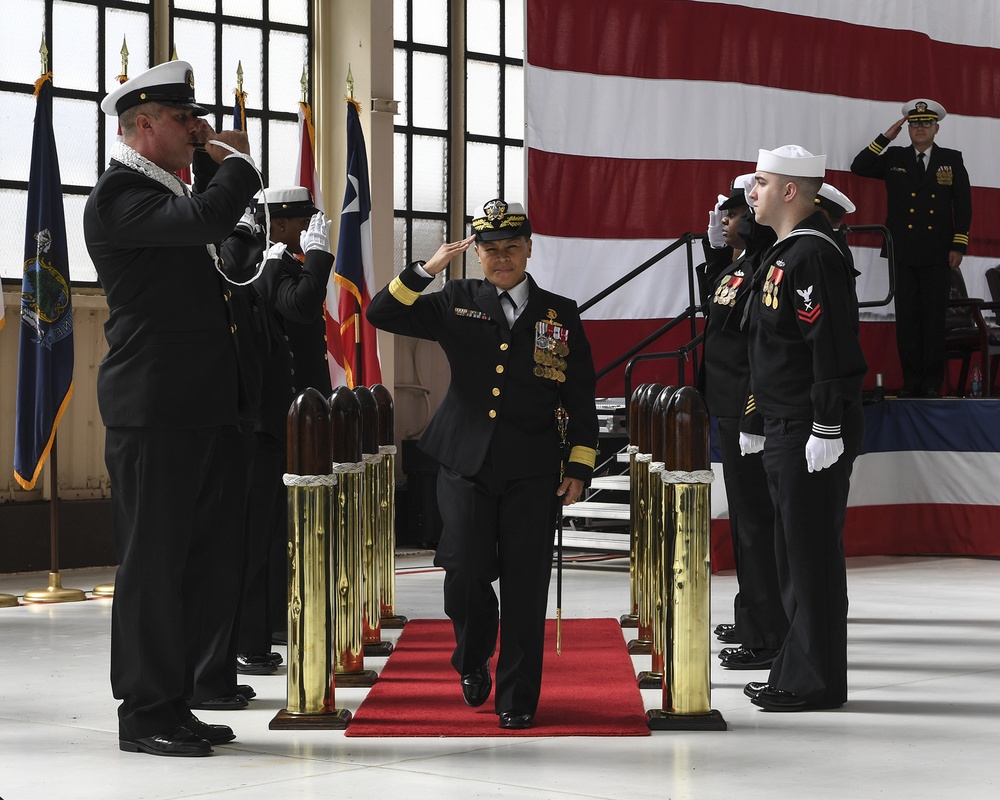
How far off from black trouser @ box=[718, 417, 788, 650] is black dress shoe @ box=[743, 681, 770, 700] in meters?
0.56

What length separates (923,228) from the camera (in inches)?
356

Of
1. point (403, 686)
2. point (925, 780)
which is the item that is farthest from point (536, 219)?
point (925, 780)

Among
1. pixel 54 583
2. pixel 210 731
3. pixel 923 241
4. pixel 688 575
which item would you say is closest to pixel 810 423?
pixel 688 575

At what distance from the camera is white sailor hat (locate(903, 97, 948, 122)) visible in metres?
9.12

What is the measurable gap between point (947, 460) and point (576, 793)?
6136mm

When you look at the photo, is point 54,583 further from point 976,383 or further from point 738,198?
point 976,383

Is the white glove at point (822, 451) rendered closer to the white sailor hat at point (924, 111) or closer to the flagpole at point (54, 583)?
the flagpole at point (54, 583)

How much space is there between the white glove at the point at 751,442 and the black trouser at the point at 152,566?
1.87 m

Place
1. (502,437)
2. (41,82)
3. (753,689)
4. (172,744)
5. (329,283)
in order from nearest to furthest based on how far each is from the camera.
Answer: (172,744)
(502,437)
(753,689)
(41,82)
(329,283)

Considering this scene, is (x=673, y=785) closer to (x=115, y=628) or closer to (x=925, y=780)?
(x=925, y=780)

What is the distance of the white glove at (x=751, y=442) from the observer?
473 centimetres

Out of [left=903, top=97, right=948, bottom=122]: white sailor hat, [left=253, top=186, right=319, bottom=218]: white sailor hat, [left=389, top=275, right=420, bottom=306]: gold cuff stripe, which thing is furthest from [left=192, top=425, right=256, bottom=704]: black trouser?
[left=903, top=97, right=948, bottom=122]: white sailor hat

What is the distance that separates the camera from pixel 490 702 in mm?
4312

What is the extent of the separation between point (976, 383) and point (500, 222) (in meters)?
6.34
